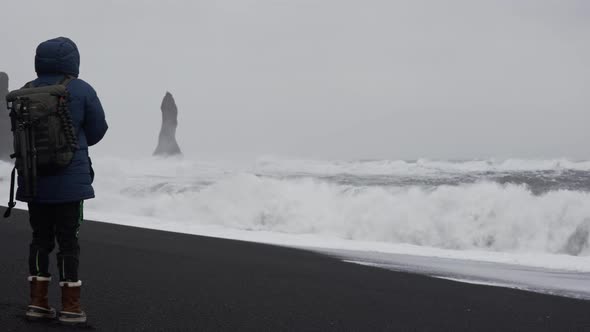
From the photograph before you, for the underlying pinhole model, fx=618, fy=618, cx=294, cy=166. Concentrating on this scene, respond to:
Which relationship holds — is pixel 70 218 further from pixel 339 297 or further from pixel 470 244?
pixel 470 244

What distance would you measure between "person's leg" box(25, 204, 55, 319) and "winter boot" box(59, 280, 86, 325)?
12 cm

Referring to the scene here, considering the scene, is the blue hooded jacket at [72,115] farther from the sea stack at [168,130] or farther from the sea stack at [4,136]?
the sea stack at [168,130]

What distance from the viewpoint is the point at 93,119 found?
150 inches

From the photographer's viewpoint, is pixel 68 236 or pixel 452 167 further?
pixel 452 167

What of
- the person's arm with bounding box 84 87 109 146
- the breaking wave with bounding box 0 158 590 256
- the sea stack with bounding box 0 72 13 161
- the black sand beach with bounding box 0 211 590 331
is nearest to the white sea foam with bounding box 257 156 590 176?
the breaking wave with bounding box 0 158 590 256

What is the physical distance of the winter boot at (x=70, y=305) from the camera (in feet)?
12.1

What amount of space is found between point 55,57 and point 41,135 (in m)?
0.51

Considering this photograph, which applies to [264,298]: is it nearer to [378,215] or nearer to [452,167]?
[378,215]

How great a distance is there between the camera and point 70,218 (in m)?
3.68

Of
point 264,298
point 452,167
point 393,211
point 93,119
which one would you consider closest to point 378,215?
point 393,211

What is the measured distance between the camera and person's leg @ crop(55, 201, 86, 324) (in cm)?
367

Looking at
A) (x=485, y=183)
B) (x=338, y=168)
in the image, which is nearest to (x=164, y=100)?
(x=338, y=168)

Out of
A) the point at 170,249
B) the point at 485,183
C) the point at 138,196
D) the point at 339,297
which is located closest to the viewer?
the point at 339,297

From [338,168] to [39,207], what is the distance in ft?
98.7
